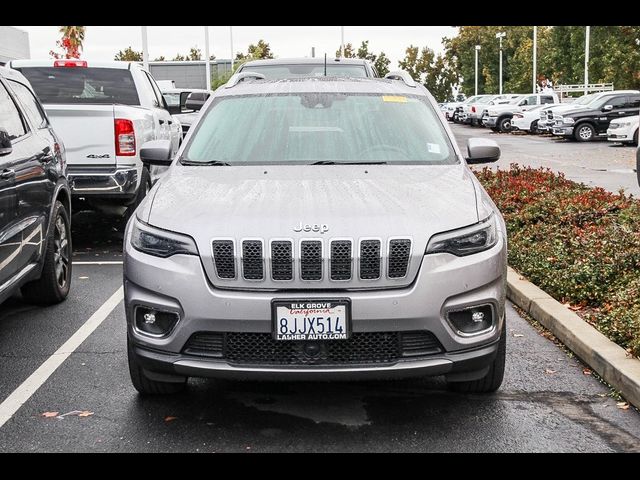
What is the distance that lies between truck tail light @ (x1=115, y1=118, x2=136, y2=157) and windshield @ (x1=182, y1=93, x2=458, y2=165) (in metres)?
3.64

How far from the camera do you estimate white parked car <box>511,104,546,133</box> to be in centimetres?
3862

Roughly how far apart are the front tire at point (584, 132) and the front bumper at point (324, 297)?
1137 inches

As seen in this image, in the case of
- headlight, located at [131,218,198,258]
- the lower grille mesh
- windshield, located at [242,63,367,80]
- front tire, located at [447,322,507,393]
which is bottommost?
front tire, located at [447,322,507,393]

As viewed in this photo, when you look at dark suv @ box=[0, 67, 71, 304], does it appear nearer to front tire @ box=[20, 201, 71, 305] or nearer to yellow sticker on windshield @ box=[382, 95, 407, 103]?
front tire @ box=[20, 201, 71, 305]

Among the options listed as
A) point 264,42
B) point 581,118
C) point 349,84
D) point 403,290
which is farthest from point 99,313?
point 264,42

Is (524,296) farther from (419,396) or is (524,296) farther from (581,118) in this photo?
(581,118)

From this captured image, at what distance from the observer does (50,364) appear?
18.4 ft

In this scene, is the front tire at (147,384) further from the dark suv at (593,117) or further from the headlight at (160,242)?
the dark suv at (593,117)

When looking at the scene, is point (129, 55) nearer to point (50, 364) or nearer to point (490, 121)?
point (490, 121)

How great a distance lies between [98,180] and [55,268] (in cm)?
255

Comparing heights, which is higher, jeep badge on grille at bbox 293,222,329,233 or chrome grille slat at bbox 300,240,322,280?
jeep badge on grille at bbox 293,222,329,233

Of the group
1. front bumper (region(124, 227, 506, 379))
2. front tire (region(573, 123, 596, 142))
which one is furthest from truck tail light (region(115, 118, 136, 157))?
front tire (region(573, 123, 596, 142))

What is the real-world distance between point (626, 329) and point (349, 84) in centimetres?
246

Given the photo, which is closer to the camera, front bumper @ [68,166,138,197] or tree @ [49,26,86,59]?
front bumper @ [68,166,138,197]
